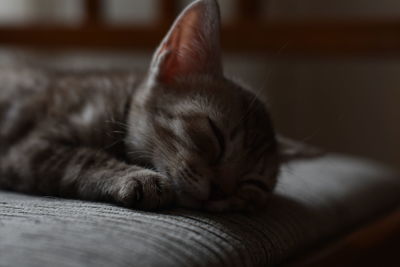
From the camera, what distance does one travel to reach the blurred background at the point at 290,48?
158cm

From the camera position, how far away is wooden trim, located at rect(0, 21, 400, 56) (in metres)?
1.51

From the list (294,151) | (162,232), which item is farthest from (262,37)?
(162,232)

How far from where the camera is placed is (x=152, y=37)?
1.73 m

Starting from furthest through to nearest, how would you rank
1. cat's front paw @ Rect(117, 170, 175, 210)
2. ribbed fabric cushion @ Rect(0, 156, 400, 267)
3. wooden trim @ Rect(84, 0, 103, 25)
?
wooden trim @ Rect(84, 0, 103, 25) → cat's front paw @ Rect(117, 170, 175, 210) → ribbed fabric cushion @ Rect(0, 156, 400, 267)

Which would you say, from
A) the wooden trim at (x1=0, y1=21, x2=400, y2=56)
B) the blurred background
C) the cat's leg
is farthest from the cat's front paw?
the blurred background

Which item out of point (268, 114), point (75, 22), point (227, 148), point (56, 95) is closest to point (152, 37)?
point (75, 22)

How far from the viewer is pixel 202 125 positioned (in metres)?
0.99

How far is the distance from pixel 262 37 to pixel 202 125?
71cm

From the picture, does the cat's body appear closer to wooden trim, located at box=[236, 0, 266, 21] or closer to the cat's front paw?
the cat's front paw

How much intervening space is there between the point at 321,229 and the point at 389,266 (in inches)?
9.6

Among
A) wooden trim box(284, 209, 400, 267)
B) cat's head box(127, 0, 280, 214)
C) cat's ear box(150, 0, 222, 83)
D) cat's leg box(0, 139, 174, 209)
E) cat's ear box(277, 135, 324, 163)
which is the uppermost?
cat's ear box(150, 0, 222, 83)

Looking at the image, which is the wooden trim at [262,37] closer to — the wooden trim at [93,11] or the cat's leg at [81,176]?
the wooden trim at [93,11]

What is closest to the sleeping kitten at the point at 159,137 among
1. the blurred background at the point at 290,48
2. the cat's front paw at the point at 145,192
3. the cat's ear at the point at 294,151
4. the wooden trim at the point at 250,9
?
the cat's front paw at the point at 145,192

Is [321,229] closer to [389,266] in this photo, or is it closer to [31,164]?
[389,266]
